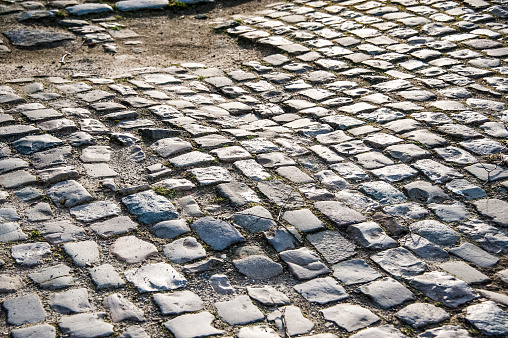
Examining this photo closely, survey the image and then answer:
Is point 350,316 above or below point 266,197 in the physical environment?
below

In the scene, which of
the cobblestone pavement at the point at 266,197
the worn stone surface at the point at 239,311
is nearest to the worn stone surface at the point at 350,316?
the cobblestone pavement at the point at 266,197

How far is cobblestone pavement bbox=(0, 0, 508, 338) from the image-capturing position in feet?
8.98

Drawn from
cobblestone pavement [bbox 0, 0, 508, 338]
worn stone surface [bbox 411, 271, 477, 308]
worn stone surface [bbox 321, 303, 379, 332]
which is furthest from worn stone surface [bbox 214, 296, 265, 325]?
worn stone surface [bbox 411, 271, 477, 308]

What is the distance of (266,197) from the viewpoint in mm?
3598

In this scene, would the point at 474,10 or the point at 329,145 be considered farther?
the point at 474,10

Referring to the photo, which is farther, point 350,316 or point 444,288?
point 444,288

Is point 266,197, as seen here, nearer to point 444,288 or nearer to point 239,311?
point 239,311

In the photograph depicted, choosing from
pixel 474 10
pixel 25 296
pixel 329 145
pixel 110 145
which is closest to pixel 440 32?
pixel 474 10

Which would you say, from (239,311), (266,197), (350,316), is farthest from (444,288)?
(266,197)

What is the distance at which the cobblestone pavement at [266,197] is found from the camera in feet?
8.98

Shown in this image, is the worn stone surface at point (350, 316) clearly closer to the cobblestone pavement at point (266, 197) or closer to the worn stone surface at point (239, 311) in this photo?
the cobblestone pavement at point (266, 197)

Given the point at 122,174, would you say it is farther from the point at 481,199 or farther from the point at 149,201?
the point at 481,199

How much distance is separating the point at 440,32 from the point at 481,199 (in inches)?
122

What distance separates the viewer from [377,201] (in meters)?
3.58
